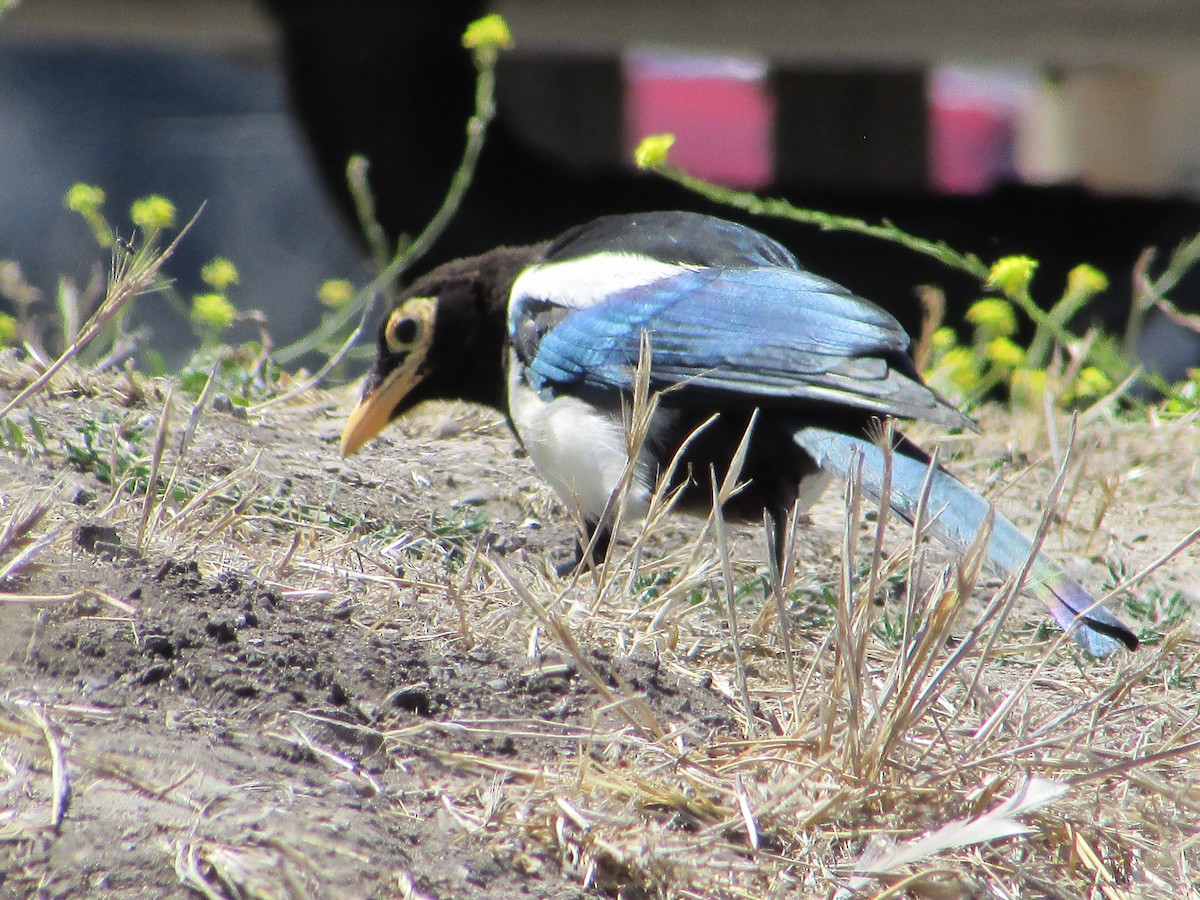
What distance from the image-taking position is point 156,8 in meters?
6.31

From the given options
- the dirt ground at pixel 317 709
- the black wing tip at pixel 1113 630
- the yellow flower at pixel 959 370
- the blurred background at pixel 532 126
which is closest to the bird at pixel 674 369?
the black wing tip at pixel 1113 630

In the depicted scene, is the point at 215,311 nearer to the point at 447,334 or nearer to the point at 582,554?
the point at 447,334

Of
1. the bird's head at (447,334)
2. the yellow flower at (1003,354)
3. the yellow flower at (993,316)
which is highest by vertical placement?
the bird's head at (447,334)

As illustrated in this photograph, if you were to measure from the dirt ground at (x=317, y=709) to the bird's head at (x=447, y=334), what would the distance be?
0.77 meters

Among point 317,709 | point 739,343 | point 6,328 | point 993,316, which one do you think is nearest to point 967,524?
point 739,343

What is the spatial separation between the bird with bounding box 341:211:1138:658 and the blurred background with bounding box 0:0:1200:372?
100 cm

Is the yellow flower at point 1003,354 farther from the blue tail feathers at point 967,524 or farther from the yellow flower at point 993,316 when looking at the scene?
the blue tail feathers at point 967,524

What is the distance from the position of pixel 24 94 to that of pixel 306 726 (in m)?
8.25

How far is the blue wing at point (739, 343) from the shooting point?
263 centimetres

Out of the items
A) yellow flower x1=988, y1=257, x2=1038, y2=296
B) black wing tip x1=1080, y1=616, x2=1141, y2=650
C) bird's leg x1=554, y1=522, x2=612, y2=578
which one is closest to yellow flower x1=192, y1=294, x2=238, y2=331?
bird's leg x1=554, y1=522, x2=612, y2=578

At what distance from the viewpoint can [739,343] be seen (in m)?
2.80

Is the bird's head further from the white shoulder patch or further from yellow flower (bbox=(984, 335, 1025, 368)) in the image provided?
yellow flower (bbox=(984, 335, 1025, 368))

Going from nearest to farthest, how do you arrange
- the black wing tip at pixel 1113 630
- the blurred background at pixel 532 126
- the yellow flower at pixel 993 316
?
the black wing tip at pixel 1113 630 < the yellow flower at pixel 993 316 < the blurred background at pixel 532 126

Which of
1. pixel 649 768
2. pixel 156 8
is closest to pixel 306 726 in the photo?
pixel 649 768
